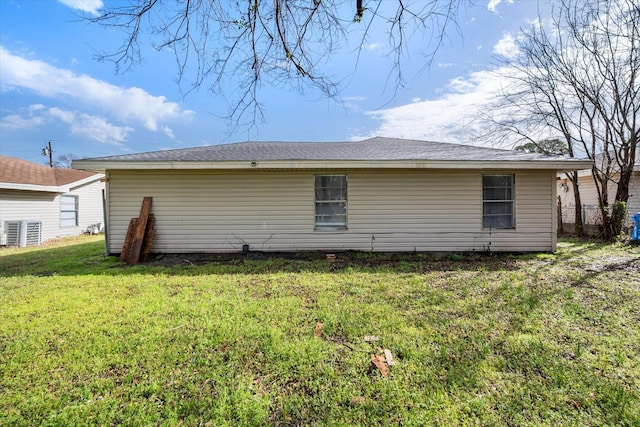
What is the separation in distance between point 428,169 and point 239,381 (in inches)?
257

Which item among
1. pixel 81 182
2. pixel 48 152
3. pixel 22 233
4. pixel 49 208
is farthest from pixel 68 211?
pixel 48 152

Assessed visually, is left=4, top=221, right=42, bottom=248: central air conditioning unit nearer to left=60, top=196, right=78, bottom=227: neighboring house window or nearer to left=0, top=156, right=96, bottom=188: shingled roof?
left=0, top=156, right=96, bottom=188: shingled roof

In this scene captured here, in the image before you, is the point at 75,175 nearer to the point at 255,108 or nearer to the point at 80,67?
the point at 80,67

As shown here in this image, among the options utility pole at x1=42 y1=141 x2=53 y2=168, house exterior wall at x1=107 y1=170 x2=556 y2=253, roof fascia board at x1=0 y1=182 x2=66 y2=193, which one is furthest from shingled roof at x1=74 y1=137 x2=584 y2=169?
utility pole at x1=42 y1=141 x2=53 y2=168

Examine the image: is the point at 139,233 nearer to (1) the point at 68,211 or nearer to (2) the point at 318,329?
(2) the point at 318,329

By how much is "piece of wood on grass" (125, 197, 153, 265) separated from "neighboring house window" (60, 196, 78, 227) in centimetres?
831

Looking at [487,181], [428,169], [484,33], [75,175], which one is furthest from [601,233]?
[75,175]

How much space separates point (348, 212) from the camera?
740 centimetres

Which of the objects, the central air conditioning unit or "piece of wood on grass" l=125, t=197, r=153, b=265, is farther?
the central air conditioning unit

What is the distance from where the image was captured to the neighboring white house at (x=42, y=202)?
10.1 meters

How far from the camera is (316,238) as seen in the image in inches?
293

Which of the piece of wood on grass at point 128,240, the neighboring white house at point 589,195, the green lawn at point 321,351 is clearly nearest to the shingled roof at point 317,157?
the piece of wood on grass at point 128,240

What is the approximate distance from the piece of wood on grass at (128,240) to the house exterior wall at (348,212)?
0.28 meters

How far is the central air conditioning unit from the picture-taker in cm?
1006
